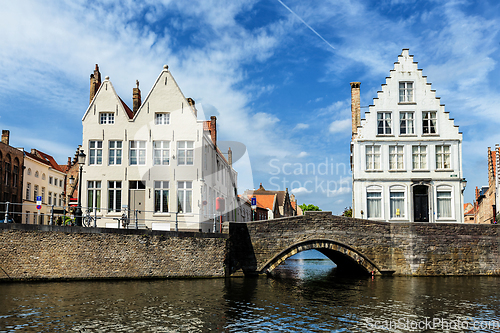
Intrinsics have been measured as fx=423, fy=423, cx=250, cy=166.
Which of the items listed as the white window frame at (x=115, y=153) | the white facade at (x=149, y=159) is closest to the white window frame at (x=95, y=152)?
the white facade at (x=149, y=159)

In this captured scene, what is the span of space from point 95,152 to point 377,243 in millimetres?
20941

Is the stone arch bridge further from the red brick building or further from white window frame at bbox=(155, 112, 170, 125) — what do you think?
the red brick building

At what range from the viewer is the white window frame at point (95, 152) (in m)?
30.8

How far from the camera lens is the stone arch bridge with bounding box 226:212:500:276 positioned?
89.6 feet

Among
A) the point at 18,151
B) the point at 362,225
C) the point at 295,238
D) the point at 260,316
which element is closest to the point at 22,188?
the point at 18,151

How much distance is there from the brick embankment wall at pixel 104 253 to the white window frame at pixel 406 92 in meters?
18.8

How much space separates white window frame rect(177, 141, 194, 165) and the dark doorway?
1772cm

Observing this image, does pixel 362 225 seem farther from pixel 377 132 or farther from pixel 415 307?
pixel 415 307

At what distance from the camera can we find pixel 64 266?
22.1 metres

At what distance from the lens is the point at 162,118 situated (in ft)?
103

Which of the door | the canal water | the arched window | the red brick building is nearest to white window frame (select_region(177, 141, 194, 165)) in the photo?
the door

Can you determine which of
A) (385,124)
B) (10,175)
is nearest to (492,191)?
(385,124)

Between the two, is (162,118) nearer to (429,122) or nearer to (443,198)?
(429,122)

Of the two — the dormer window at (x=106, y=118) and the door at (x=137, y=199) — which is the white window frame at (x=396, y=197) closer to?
the door at (x=137, y=199)
